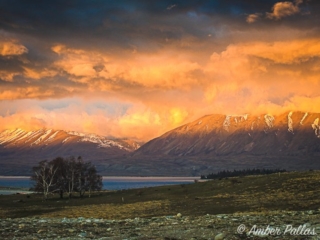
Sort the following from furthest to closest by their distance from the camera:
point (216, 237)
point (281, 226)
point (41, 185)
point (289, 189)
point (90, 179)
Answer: point (90, 179) → point (41, 185) → point (289, 189) → point (281, 226) → point (216, 237)

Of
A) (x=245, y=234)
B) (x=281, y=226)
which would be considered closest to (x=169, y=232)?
(x=245, y=234)

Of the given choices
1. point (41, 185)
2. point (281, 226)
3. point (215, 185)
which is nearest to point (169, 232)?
point (281, 226)

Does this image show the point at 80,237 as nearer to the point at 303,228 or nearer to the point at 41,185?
the point at 303,228

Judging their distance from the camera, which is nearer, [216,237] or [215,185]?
[216,237]

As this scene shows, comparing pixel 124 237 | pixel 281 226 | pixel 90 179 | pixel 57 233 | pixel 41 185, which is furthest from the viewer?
pixel 90 179

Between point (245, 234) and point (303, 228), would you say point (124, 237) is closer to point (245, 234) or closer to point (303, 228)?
point (245, 234)

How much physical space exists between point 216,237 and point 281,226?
499 cm

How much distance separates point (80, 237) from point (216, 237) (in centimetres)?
736

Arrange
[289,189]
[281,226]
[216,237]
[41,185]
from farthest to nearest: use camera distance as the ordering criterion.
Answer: [41,185], [289,189], [281,226], [216,237]

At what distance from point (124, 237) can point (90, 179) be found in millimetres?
104161

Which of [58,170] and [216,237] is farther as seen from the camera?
[58,170]

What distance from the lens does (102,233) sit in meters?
20.4

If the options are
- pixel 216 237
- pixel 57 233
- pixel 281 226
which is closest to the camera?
pixel 216 237

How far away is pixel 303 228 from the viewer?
18344 mm
